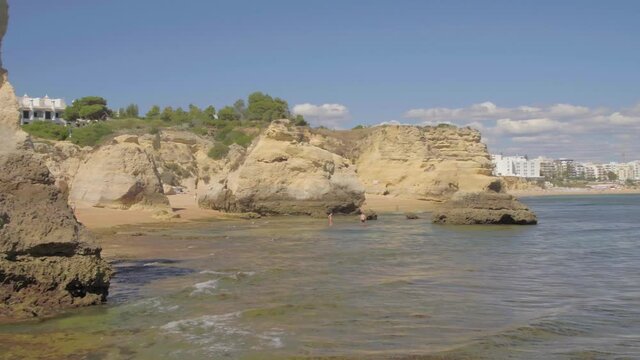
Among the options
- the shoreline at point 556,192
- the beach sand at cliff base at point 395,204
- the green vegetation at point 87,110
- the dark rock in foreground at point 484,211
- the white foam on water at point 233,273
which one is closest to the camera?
the white foam on water at point 233,273

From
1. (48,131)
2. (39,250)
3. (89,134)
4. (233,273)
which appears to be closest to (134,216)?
(233,273)

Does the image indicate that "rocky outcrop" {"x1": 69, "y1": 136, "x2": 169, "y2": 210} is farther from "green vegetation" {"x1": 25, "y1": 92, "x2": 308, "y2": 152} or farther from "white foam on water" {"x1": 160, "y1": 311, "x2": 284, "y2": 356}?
"green vegetation" {"x1": 25, "y1": 92, "x2": 308, "y2": 152}

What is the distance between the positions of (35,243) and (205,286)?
3647mm

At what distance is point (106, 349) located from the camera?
7574mm

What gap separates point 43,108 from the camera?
97.0 meters

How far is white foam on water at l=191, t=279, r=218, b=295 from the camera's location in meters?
11.6

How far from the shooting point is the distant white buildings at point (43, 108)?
95125 millimetres

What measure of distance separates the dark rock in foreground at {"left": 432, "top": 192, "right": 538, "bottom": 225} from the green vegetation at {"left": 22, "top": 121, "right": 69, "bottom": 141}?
49.1 meters

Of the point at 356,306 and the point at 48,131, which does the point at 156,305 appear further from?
the point at 48,131

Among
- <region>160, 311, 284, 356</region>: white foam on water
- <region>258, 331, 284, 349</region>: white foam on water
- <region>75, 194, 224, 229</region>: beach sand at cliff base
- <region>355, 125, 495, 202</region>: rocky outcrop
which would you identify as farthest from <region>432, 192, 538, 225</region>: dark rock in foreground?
<region>355, 125, 495, 202</region>: rocky outcrop

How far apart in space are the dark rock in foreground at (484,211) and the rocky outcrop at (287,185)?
7.15 metres

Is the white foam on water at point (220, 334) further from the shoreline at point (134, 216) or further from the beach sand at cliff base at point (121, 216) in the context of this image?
the beach sand at cliff base at point (121, 216)

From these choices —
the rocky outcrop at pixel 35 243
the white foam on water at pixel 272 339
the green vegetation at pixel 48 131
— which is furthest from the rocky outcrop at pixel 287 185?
the green vegetation at pixel 48 131

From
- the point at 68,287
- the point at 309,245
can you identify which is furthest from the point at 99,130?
the point at 68,287
